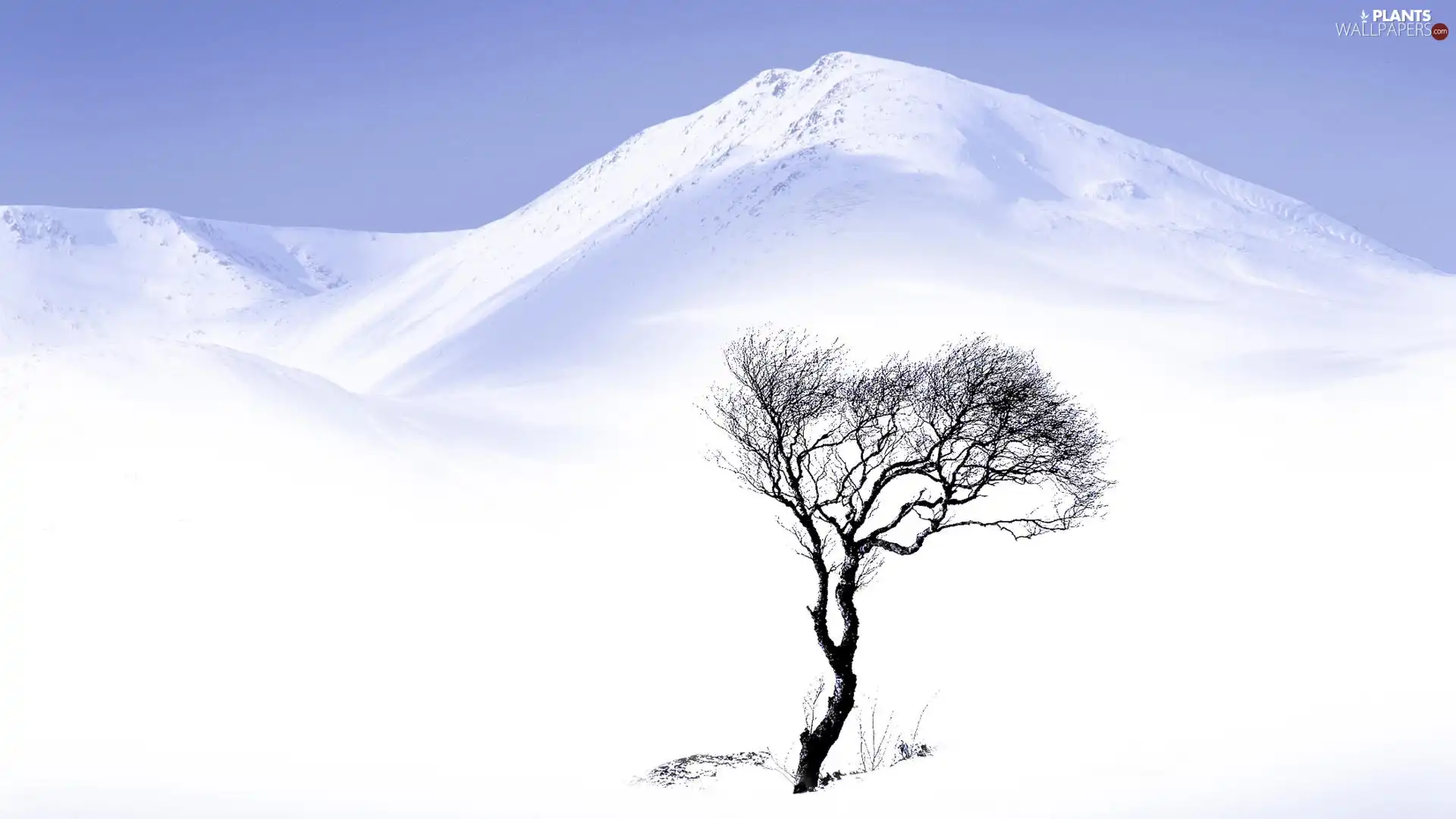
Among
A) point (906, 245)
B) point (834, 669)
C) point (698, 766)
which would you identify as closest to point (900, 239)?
point (906, 245)

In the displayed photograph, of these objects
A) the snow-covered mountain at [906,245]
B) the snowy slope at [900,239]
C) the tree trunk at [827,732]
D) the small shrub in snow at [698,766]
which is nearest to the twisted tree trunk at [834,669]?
the tree trunk at [827,732]

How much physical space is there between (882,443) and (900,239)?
10321 cm

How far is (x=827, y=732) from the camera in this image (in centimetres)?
1980

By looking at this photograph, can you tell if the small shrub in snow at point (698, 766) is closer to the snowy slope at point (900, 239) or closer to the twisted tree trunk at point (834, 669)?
the twisted tree trunk at point (834, 669)

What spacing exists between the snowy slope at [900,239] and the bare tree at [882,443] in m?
87.9

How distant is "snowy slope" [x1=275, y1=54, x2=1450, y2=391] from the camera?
11575cm

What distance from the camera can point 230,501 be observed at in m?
40.7

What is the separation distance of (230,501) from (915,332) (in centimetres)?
5668

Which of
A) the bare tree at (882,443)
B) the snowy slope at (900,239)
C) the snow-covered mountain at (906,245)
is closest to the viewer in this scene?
the bare tree at (882,443)

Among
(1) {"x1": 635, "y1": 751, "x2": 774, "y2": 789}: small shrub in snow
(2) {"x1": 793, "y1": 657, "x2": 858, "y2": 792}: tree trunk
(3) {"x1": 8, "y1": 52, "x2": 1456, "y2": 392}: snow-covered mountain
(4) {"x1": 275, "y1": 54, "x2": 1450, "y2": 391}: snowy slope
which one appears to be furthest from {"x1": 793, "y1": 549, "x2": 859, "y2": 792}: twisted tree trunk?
(4) {"x1": 275, "y1": 54, "x2": 1450, "y2": 391}: snowy slope

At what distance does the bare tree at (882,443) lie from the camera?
19297 millimetres

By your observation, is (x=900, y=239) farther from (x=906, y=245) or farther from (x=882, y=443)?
(x=882, y=443)

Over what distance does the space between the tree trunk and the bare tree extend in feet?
0.07

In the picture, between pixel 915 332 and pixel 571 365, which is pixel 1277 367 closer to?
pixel 915 332
